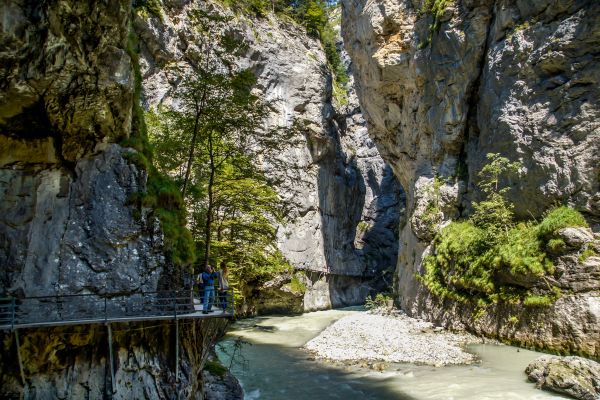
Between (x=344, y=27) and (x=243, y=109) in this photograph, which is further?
(x=344, y=27)

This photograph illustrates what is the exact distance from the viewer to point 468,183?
2392 centimetres

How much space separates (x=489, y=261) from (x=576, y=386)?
8.40m

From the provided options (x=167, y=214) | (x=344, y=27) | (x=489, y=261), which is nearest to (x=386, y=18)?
(x=344, y=27)

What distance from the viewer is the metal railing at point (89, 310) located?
313 inches

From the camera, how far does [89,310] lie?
8852 mm

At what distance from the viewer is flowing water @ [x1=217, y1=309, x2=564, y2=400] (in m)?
12.5

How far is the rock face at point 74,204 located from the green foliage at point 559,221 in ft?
45.6

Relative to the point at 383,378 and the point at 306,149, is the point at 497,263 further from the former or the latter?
the point at 306,149

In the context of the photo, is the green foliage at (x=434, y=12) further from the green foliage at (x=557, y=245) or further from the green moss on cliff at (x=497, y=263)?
the green foliage at (x=557, y=245)

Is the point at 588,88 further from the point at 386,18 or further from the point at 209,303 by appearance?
the point at 209,303

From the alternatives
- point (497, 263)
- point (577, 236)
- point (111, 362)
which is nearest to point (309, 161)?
point (497, 263)

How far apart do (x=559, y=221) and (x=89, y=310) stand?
53.4 ft

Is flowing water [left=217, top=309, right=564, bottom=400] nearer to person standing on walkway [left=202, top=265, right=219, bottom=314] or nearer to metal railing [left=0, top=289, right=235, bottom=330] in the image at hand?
person standing on walkway [left=202, top=265, right=219, bottom=314]

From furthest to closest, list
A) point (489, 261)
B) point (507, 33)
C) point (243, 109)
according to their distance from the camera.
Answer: point (507, 33) → point (489, 261) → point (243, 109)
